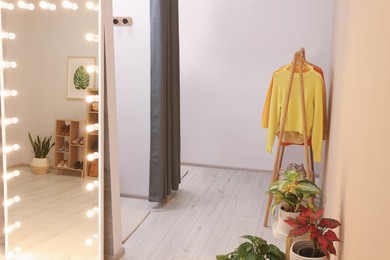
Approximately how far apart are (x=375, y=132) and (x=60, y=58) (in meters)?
1.74

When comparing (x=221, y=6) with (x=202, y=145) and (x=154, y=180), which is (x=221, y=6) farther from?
(x=154, y=180)

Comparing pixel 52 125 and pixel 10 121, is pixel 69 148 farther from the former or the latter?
pixel 10 121

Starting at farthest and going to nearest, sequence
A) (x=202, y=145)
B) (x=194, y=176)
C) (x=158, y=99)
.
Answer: (x=202, y=145), (x=194, y=176), (x=158, y=99)

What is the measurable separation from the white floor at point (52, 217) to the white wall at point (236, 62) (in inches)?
99.7

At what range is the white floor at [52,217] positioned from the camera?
2309 millimetres

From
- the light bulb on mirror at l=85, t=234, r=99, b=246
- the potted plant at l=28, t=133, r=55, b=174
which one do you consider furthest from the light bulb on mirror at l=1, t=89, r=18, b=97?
the light bulb on mirror at l=85, t=234, r=99, b=246

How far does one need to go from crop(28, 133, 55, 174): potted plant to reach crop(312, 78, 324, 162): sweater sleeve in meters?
1.76

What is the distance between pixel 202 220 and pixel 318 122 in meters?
1.15

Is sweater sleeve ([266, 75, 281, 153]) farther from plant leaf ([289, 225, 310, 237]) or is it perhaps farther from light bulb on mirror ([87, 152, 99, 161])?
plant leaf ([289, 225, 310, 237])

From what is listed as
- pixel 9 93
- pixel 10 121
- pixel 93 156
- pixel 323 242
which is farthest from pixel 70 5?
pixel 323 242

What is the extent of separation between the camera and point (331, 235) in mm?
1385

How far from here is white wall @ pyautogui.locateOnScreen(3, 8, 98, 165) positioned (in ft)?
7.13

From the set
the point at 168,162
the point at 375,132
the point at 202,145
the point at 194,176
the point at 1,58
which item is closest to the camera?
the point at 375,132

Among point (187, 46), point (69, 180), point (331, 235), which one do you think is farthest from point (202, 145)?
point (331, 235)
